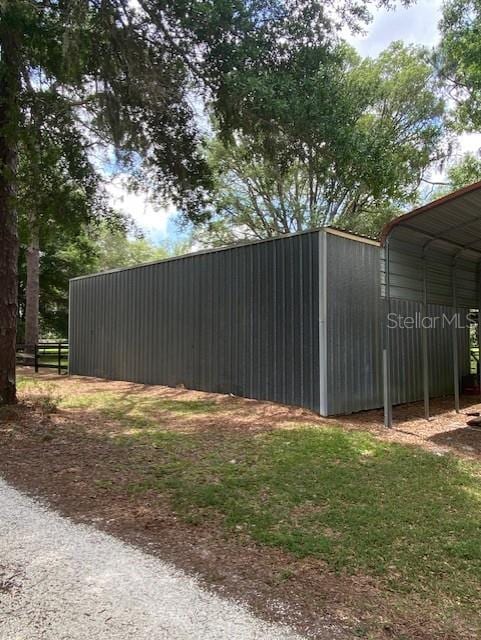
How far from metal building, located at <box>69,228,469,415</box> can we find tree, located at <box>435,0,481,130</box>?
6.77 m

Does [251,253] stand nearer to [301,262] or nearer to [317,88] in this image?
[301,262]

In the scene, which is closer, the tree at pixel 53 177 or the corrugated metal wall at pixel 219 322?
the tree at pixel 53 177

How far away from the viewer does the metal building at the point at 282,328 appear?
7738 millimetres

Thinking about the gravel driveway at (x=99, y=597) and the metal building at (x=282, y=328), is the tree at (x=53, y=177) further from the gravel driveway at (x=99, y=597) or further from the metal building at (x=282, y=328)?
the gravel driveway at (x=99, y=597)

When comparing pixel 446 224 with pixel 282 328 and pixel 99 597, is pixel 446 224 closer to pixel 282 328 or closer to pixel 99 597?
pixel 282 328

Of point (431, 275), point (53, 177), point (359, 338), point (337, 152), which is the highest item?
point (53, 177)

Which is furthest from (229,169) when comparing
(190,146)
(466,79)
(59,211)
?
(59,211)

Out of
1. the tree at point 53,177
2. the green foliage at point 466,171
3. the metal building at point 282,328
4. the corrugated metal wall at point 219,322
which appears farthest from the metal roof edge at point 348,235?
the green foliage at point 466,171

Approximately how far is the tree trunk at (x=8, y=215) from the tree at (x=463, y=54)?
10728 millimetres

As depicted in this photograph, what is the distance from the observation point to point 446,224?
7598 millimetres

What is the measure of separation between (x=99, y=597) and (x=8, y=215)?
6.19 m

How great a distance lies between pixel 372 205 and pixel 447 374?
10043 mm

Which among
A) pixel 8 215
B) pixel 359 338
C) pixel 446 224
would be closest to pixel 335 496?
pixel 359 338

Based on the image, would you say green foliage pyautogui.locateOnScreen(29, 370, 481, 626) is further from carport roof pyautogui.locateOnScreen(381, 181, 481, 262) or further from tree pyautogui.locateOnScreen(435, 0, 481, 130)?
tree pyautogui.locateOnScreen(435, 0, 481, 130)
